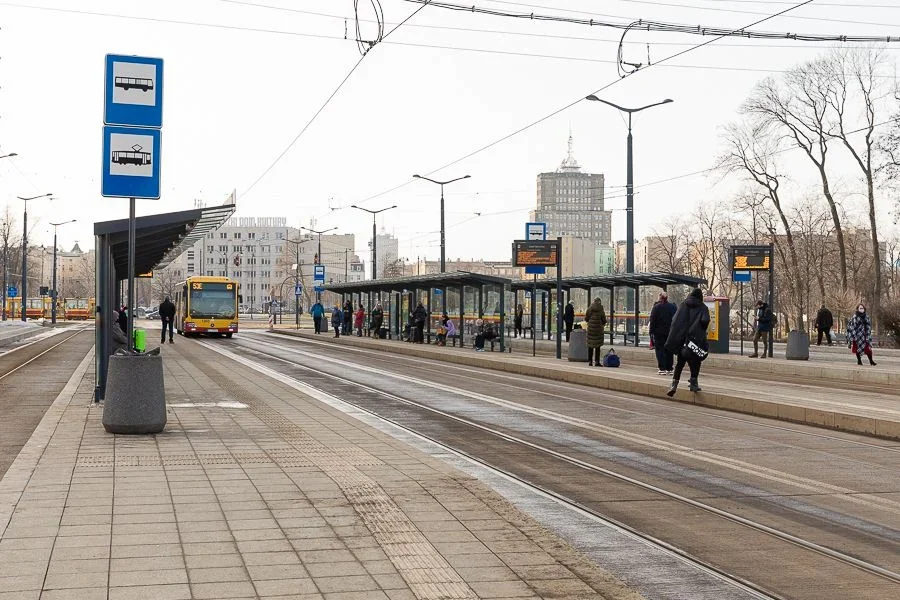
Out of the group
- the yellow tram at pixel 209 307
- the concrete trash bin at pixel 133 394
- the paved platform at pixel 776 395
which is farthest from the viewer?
the yellow tram at pixel 209 307

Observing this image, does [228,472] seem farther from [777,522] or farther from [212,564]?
[777,522]

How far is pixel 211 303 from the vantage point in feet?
169

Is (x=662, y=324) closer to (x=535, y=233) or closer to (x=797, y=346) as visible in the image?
(x=797, y=346)

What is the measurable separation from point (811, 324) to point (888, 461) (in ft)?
195

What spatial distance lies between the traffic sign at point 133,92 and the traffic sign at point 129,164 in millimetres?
136

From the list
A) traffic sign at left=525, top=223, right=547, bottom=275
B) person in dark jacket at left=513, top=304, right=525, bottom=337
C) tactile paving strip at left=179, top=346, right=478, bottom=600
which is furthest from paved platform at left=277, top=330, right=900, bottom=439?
person in dark jacket at left=513, top=304, right=525, bottom=337

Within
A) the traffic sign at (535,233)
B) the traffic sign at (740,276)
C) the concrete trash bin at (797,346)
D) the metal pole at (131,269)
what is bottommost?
the concrete trash bin at (797,346)

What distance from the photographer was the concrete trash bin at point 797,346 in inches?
1227

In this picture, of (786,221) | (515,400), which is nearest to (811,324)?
(786,221)

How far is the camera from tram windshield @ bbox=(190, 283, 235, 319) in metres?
51.3

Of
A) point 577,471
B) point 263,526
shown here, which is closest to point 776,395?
point 577,471

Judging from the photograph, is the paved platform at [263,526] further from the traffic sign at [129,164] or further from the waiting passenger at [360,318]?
the waiting passenger at [360,318]

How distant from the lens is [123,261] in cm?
2609

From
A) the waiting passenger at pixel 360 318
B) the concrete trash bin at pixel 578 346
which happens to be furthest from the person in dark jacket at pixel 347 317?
the concrete trash bin at pixel 578 346
